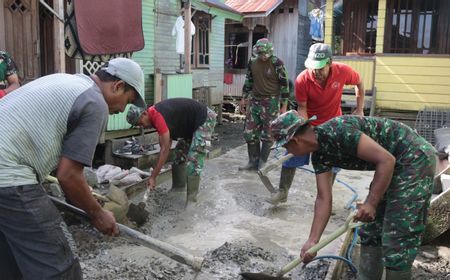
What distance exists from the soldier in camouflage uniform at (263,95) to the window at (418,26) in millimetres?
6083

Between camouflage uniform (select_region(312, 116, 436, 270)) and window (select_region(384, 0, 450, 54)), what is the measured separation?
995 cm

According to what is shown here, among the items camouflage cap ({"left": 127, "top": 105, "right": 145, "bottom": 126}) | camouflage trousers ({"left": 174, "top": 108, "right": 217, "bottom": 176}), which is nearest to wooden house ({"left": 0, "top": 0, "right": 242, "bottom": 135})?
camouflage cap ({"left": 127, "top": 105, "right": 145, "bottom": 126})

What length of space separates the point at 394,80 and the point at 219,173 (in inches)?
250

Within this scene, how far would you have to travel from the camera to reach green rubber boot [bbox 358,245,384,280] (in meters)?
3.37

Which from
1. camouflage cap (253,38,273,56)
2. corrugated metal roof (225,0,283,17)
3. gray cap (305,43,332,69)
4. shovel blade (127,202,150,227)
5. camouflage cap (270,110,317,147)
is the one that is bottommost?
shovel blade (127,202,150,227)

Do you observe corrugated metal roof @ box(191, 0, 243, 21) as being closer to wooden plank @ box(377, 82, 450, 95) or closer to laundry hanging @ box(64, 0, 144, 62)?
laundry hanging @ box(64, 0, 144, 62)

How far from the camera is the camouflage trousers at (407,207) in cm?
294

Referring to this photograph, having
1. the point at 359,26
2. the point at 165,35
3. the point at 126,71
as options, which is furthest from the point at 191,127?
the point at 359,26

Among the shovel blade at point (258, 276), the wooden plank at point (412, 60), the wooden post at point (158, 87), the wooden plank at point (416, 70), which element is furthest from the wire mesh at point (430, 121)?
the shovel blade at point (258, 276)

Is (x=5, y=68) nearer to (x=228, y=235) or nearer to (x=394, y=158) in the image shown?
(x=228, y=235)

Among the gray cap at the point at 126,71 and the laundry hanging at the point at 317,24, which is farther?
the laundry hanging at the point at 317,24

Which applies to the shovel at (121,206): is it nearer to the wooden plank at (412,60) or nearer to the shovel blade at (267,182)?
the shovel blade at (267,182)

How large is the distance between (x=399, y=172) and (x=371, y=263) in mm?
811

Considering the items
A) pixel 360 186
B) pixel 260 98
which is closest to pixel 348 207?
pixel 360 186
